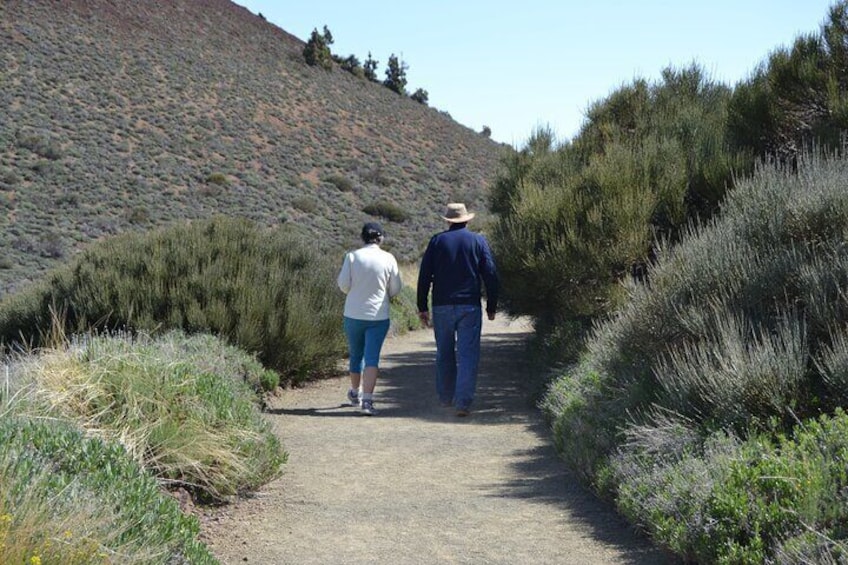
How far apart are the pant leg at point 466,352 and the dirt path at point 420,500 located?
0.96 ft

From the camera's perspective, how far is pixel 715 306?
682 centimetres

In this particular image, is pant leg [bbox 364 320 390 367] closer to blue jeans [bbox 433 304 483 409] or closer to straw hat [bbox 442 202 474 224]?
blue jeans [bbox 433 304 483 409]

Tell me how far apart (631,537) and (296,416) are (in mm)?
4789

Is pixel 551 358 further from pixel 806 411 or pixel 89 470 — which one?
pixel 89 470

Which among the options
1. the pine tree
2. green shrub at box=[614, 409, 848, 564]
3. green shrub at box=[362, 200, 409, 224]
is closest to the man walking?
green shrub at box=[614, 409, 848, 564]

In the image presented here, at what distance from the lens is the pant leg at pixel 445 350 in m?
9.93

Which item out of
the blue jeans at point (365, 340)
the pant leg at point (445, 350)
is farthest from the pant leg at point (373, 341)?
the pant leg at point (445, 350)

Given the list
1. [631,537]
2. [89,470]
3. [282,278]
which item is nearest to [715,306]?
[631,537]

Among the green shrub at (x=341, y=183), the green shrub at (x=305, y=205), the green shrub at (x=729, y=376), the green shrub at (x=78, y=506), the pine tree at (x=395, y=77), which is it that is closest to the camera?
the green shrub at (x=78, y=506)

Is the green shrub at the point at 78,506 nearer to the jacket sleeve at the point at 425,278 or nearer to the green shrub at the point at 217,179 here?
the jacket sleeve at the point at 425,278

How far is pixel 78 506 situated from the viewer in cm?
411

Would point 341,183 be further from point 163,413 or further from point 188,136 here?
point 163,413

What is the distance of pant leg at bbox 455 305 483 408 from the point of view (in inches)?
388

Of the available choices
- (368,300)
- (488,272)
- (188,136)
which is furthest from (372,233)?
(188,136)
